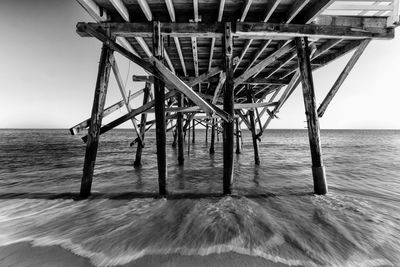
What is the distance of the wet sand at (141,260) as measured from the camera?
215cm

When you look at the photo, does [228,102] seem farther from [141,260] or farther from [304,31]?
[141,260]

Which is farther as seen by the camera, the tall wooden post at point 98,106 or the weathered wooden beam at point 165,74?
the tall wooden post at point 98,106

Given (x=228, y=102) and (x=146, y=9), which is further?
(x=228, y=102)

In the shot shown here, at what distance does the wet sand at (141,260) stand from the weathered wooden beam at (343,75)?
11.1ft

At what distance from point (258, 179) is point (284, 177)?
1163 mm

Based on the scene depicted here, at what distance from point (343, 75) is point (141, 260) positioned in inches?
202

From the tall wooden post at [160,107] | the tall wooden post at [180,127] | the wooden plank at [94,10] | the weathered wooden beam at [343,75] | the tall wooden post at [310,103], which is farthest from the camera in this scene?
the tall wooden post at [180,127]

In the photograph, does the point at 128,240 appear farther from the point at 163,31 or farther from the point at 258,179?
the point at 258,179

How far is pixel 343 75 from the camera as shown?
4.21 metres

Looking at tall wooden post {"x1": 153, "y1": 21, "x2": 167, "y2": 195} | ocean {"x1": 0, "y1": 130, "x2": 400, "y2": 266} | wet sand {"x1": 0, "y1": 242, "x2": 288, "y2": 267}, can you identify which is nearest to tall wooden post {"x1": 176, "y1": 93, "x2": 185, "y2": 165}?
ocean {"x1": 0, "y1": 130, "x2": 400, "y2": 266}

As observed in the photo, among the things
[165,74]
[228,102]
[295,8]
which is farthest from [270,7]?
[165,74]

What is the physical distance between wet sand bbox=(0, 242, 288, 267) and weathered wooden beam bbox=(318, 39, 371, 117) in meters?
3.37

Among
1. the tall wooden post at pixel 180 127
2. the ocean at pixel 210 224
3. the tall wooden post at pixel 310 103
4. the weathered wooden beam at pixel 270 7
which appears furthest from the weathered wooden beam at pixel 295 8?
the tall wooden post at pixel 180 127

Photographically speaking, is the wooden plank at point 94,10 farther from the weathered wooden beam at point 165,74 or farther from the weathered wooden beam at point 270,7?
the weathered wooden beam at point 270,7
